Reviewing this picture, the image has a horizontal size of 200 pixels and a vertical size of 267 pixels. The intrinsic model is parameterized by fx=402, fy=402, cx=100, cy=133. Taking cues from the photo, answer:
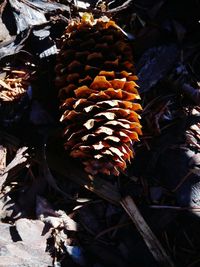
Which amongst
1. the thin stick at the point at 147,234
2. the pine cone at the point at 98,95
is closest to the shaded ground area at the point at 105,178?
the thin stick at the point at 147,234

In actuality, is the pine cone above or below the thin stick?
above

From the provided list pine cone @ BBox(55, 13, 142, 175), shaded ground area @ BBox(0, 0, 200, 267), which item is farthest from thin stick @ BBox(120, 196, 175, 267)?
pine cone @ BBox(55, 13, 142, 175)

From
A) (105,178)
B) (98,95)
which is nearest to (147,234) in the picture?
(105,178)

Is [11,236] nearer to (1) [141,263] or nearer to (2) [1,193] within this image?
(2) [1,193]

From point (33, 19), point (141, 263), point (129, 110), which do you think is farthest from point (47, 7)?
point (141, 263)

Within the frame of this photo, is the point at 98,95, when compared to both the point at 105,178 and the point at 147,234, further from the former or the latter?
the point at 147,234

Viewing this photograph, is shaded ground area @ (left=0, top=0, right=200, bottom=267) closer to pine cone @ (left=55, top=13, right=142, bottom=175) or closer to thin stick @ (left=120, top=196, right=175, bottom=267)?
thin stick @ (left=120, top=196, right=175, bottom=267)

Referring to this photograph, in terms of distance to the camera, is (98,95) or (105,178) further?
(105,178)
